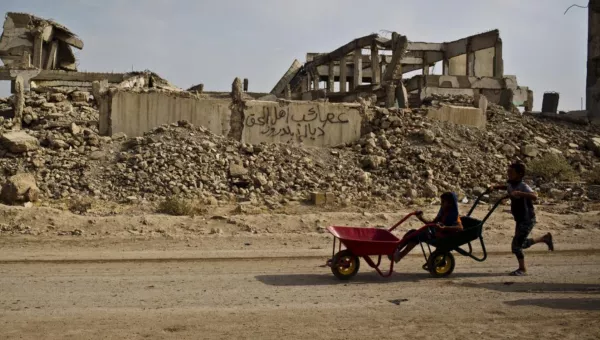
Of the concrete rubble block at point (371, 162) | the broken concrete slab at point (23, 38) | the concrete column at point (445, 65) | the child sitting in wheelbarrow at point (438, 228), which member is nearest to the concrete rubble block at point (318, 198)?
the concrete rubble block at point (371, 162)

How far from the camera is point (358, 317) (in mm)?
5402

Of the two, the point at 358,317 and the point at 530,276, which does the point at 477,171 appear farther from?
the point at 358,317

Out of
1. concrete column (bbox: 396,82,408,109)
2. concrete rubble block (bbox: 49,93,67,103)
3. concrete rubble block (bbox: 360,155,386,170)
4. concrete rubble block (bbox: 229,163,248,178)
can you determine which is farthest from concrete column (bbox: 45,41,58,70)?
concrete rubble block (bbox: 360,155,386,170)

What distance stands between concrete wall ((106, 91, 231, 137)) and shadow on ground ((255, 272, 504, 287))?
9.15 meters

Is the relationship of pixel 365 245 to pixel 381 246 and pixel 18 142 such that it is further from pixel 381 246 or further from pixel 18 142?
pixel 18 142

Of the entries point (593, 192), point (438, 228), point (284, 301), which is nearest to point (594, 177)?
point (593, 192)

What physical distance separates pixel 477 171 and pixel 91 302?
12.1 m

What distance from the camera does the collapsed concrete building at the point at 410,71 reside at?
22188mm

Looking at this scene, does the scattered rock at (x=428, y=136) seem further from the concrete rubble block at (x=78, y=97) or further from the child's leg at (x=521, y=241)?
the concrete rubble block at (x=78, y=97)

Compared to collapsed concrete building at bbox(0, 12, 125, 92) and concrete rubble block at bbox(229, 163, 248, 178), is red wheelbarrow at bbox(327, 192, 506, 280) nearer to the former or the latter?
concrete rubble block at bbox(229, 163, 248, 178)

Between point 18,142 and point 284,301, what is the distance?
10.8 metres

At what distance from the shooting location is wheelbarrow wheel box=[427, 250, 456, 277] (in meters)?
7.16

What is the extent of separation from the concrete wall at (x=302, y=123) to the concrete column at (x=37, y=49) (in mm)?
13146

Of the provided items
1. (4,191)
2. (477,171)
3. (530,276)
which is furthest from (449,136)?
(4,191)
